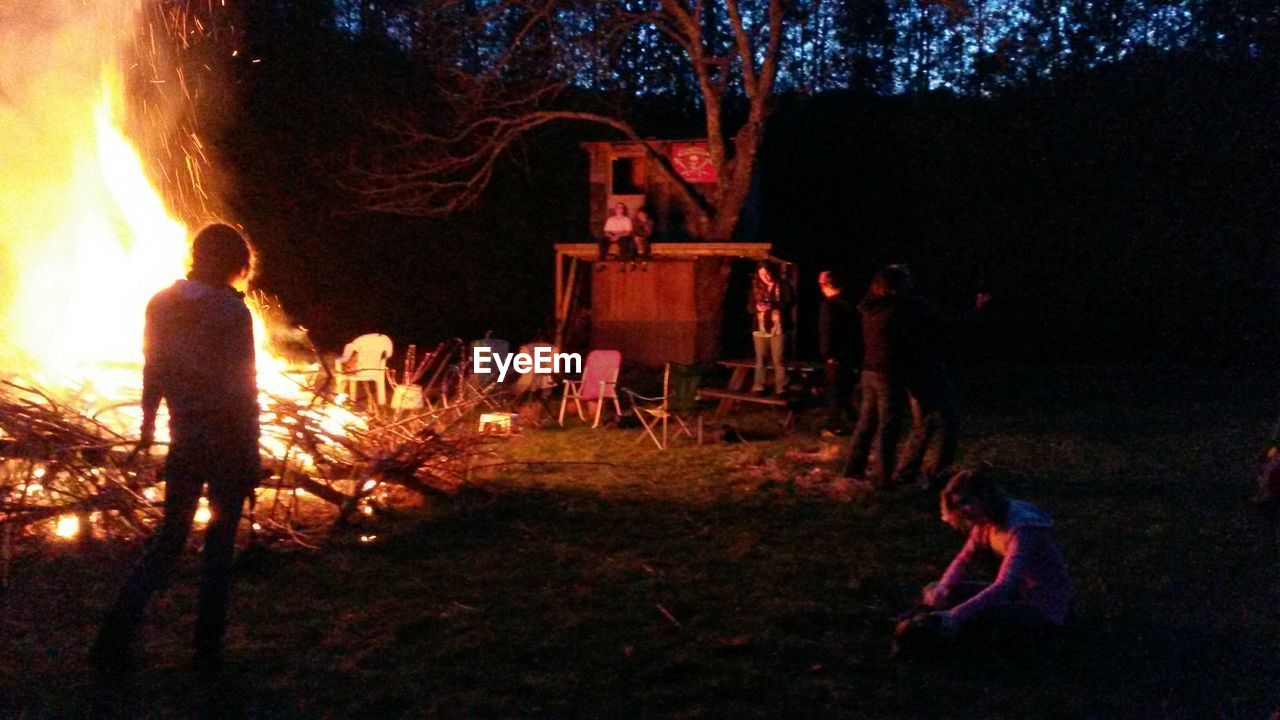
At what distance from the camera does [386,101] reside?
18328 mm

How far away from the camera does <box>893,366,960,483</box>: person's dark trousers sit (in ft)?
26.1

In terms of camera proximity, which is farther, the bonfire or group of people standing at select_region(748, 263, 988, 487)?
group of people standing at select_region(748, 263, 988, 487)

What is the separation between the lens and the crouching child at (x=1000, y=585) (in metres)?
4.55

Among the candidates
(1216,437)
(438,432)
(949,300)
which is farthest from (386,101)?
(1216,437)

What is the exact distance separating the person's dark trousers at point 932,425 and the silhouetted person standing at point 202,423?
5046 millimetres

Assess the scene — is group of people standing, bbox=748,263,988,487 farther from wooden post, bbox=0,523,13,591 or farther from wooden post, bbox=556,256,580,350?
wooden post, bbox=556,256,580,350

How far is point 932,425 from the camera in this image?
8195mm

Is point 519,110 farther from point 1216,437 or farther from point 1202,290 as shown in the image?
point 1202,290

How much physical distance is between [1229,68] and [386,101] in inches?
556

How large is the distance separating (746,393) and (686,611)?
6849 millimetres

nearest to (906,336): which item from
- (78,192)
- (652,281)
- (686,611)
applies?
(686,611)

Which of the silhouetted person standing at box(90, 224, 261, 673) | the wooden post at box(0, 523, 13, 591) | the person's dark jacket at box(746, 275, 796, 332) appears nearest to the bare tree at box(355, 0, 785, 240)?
the person's dark jacket at box(746, 275, 796, 332)

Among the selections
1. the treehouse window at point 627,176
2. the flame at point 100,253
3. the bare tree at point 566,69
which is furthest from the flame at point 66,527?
the treehouse window at point 627,176

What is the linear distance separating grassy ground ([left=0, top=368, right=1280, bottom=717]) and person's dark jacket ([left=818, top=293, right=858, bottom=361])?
6.43 feet
